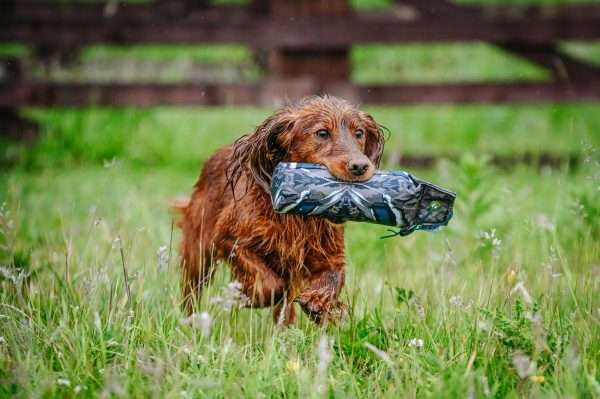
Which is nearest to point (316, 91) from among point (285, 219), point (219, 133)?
point (219, 133)

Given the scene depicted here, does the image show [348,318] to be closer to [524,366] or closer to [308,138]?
[308,138]

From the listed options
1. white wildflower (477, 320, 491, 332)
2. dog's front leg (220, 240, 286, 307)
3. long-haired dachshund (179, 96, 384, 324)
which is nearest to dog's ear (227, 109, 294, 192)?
long-haired dachshund (179, 96, 384, 324)

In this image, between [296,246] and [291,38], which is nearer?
[296,246]

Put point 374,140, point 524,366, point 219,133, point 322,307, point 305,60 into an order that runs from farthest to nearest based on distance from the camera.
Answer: point 219,133 < point 305,60 < point 374,140 < point 322,307 < point 524,366

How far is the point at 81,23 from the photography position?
7.57 metres

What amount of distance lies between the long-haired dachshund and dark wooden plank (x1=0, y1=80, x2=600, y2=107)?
363cm

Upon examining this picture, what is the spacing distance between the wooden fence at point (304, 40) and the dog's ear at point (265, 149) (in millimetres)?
3496

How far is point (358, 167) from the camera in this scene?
3.10m

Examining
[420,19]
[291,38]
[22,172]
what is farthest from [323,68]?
[22,172]

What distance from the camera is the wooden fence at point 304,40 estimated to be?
23.8 feet

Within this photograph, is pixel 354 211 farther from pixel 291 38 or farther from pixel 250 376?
pixel 291 38

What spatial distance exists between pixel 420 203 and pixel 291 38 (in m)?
4.41

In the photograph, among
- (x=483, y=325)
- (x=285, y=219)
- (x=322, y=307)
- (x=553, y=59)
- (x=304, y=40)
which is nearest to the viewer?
(x=483, y=325)

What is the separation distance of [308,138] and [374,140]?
391mm
